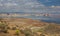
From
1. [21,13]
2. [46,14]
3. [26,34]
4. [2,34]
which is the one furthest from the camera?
[21,13]

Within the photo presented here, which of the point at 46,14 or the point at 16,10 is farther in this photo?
the point at 16,10

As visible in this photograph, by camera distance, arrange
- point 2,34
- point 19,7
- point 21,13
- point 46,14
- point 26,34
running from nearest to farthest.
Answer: point 2,34 → point 26,34 → point 46,14 → point 21,13 → point 19,7

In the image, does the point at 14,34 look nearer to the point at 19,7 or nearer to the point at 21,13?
the point at 21,13

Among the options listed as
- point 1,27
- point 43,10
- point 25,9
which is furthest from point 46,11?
point 1,27

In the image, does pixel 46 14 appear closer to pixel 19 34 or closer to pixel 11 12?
pixel 11 12

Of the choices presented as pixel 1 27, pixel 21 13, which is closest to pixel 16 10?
pixel 21 13

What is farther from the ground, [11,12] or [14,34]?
[14,34]

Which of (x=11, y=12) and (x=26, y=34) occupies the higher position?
(x=26, y=34)

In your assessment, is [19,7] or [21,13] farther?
[19,7]

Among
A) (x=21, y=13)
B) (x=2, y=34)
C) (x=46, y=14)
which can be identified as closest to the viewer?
(x=2, y=34)
